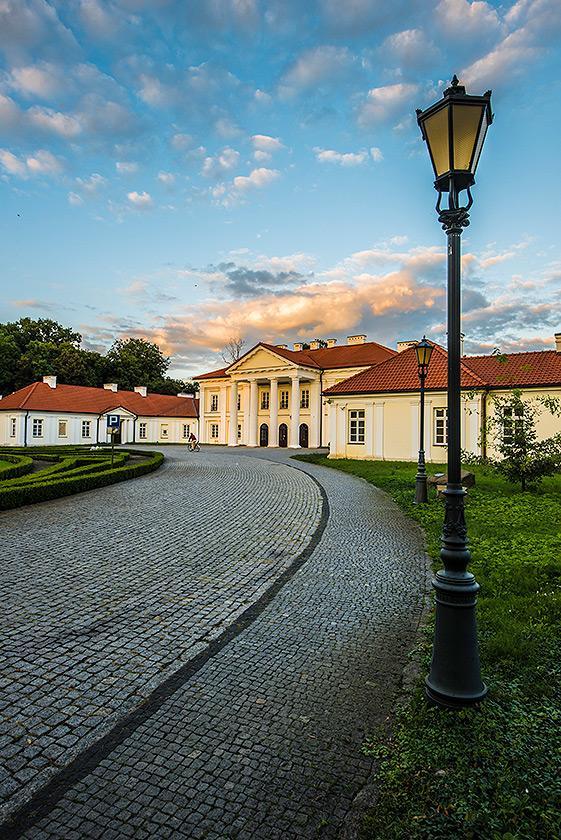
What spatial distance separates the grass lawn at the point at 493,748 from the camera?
254 cm

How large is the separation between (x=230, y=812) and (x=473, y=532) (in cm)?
750

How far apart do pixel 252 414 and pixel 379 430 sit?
71.9 ft

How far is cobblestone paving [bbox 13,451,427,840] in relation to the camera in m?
2.65

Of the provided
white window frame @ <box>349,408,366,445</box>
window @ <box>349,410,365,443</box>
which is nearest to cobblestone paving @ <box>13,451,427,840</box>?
white window frame @ <box>349,408,366,445</box>

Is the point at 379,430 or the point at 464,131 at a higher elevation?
the point at 464,131

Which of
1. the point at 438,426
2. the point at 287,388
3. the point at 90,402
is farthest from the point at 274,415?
the point at 438,426

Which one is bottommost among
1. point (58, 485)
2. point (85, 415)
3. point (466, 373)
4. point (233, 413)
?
point (58, 485)

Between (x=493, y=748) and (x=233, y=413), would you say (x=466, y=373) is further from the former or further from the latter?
(x=233, y=413)

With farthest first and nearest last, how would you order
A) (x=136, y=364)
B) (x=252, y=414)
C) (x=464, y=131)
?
(x=136, y=364), (x=252, y=414), (x=464, y=131)

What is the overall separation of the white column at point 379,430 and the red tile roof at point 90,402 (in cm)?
3262

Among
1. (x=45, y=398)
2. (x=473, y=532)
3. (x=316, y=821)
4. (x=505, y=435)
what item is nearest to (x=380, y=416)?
(x=505, y=435)

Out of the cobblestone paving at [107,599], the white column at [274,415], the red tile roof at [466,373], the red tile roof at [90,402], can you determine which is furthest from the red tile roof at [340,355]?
the cobblestone paving at [107,599]

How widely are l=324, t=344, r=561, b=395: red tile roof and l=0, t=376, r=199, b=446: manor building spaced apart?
30163 millimetres

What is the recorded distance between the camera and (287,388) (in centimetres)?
4856
